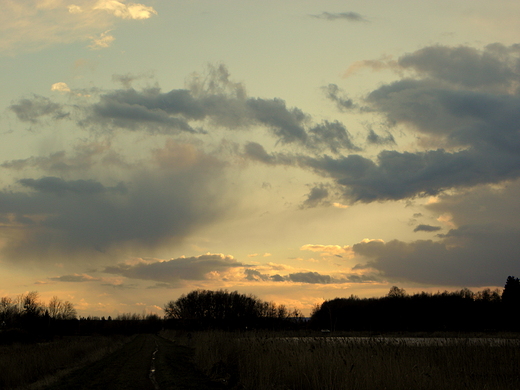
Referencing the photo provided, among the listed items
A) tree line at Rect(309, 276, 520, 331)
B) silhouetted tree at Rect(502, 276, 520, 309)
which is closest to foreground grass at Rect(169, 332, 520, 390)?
tree line at Rect(309, 276, 520, 331)

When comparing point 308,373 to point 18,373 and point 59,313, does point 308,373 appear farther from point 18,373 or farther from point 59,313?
point 59,313

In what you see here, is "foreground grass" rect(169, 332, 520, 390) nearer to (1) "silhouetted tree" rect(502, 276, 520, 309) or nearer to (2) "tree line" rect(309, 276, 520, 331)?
(2) "tree line" rect(309, 276, 520, 331)

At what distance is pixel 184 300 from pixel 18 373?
13312 centimetres

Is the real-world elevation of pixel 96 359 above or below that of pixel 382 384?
below

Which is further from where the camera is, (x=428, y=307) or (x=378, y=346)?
(x=428, y=307)

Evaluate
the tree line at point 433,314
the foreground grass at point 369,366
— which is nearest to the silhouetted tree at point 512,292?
the tree line at point 433,314

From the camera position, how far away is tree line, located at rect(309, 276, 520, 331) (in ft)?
281

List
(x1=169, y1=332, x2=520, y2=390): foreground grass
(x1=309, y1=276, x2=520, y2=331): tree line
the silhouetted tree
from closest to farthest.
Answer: (x1=169, y1=332, x2=520, y2=390): foreground grass → (x1=309, y1=276, x2=520, y2=331): tree line → the silhouetted tree

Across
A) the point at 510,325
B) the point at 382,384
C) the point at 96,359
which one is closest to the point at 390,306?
the point at 510,325

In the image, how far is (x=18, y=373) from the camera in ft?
76.6

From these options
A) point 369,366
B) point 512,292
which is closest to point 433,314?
point 512,292

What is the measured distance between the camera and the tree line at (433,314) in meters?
85.6

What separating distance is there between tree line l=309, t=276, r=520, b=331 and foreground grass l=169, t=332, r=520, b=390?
215 ft

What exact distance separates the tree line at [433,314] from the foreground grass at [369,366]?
6550 centimetres
